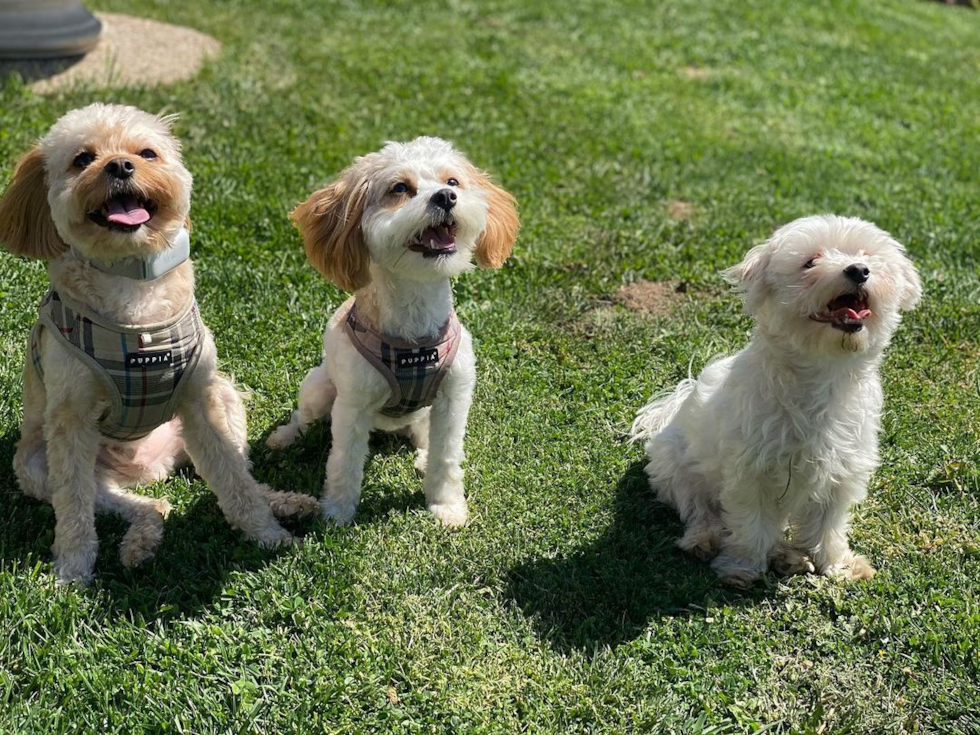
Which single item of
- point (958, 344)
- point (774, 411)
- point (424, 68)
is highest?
point (774, 411)

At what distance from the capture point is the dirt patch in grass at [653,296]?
21.0ft

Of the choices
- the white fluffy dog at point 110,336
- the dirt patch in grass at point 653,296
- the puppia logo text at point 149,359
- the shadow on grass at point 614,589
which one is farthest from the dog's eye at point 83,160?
the dirt patch in grass at point 653,296

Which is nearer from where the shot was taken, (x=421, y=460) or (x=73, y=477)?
(x=73, y=477)

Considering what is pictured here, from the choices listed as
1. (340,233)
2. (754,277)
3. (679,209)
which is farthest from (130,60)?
(754,277)

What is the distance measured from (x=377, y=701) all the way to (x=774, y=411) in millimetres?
1973

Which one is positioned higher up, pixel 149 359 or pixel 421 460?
pixel 149 359

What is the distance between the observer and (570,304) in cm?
639

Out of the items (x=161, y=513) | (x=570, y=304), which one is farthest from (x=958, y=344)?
(x=161, y=513)

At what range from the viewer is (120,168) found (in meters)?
3.45

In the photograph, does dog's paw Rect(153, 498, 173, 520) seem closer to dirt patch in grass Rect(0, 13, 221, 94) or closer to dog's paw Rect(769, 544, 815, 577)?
dog's paw Rect(769, 544, 815, 577)

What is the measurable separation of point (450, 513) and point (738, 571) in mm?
1345

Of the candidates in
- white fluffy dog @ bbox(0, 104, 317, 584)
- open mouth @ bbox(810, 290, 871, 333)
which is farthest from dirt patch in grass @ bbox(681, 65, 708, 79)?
white fluffy dog @ bbox(0, 104, 317, 584)

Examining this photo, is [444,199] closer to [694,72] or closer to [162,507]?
[162,507]

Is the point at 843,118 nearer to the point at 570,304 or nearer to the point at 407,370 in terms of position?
the point at 570,304
